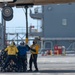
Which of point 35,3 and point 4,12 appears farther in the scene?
point 35,3

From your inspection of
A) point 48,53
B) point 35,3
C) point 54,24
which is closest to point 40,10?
point 54,24

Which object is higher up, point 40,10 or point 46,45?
point 40,10

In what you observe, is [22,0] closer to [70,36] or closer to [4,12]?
[4,12]

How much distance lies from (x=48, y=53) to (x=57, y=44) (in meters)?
7.48

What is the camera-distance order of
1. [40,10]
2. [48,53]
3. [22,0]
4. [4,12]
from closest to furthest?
[4,12] < [22,0] < [48,53] < [40,10]

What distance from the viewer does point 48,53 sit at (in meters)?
60.3

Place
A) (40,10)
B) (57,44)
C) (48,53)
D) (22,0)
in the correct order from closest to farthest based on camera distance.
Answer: (22,0) → (48,53) → (57,44) → (40,10)

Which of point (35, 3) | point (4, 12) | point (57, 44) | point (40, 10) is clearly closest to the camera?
point (4, 12)

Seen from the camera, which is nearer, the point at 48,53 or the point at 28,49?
the point at 28,49

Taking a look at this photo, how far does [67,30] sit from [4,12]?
4942 cm

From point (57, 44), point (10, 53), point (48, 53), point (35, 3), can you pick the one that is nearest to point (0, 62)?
point (10, 53)

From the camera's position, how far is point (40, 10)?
240 ft

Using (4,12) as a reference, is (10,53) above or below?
below

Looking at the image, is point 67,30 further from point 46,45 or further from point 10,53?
point 10,53
